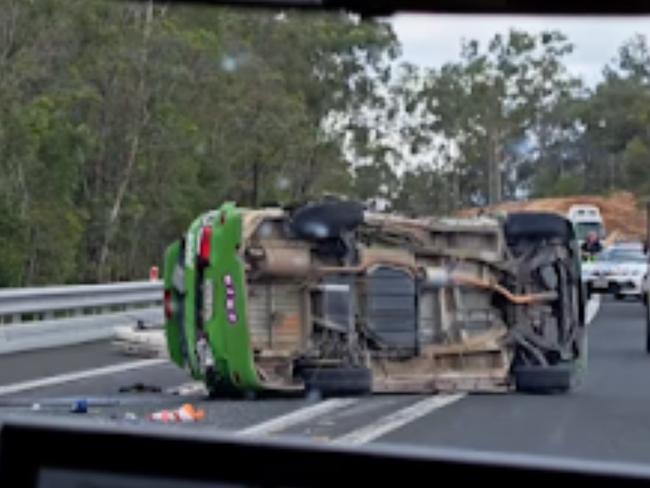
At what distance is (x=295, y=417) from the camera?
39.2ft

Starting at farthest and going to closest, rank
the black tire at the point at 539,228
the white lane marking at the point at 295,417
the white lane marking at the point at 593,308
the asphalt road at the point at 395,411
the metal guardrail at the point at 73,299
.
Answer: the white lane marking at the point at 593,308 → the metal guardrail at the point at 73,299 → the black tire at the point at 539,228 → the white lane marking at the point at 295,417 → the asphalt road at the point at 395,411

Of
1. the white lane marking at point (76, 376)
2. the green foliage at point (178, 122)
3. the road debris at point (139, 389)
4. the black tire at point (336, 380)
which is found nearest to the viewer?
the black tire at point (336, 380)

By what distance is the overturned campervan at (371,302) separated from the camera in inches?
497

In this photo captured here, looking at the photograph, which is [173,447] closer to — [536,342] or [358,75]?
[536,342]

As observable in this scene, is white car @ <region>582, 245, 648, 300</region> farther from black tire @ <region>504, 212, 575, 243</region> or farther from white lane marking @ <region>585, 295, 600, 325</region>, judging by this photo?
black tire @ <region>504, 212, 575, 243</region>

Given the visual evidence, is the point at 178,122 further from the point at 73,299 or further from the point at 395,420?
the point at 395,420

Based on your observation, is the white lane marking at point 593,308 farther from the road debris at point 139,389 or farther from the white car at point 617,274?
the road debris at point 139,389

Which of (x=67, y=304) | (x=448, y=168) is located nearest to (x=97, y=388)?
(x=67, y=304)

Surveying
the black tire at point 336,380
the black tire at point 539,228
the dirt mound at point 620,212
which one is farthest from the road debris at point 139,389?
the dirt mound at point 620,212

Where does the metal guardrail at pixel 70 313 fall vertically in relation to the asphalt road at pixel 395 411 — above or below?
above

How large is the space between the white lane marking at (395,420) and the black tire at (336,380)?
508 mm

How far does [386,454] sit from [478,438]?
7.44 meters

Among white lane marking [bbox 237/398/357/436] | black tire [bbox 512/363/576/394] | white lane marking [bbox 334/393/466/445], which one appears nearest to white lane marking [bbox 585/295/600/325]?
black tire [bbox 512/363/576/394]

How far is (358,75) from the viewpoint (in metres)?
52.8
